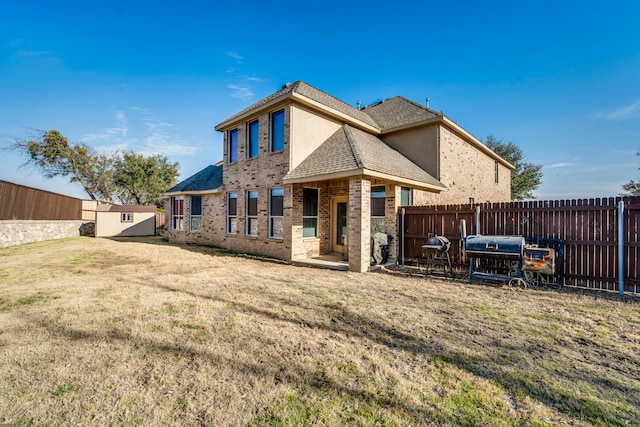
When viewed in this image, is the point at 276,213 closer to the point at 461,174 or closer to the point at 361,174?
the point at 361,174

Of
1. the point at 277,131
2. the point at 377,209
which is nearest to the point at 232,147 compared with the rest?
the point at 277,131

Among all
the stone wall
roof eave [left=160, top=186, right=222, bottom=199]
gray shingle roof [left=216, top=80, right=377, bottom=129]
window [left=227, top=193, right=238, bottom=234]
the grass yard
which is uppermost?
gray shingle roof [left=216, top=80, right=377, bottom=129]

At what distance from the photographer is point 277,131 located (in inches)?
424

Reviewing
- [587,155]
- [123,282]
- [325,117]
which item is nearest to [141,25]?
[325,117]

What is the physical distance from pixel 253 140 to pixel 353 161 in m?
5.50

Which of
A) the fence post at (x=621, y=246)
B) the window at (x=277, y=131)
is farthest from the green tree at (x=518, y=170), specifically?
the window at (x=277, y=131)

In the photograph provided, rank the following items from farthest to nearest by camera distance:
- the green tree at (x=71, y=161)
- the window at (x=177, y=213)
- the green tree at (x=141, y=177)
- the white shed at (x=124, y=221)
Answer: the green tree at (x=141, y=177) < the green tree at (x=71, y=161) < the white shed at (x=124, y=221) < the window at (x=177, y=213)

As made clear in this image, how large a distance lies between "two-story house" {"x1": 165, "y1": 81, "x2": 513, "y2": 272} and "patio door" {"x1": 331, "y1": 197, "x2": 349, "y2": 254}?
4cm

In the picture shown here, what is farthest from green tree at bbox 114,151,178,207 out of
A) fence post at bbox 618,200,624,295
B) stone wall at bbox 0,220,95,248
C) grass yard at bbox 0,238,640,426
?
fence post at bbox 618,200,624,295

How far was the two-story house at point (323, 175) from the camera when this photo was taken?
915cm

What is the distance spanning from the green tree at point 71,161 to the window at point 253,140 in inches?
1190

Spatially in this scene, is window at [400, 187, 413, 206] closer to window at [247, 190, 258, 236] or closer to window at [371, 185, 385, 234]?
window at [371, 185, 385, 234]

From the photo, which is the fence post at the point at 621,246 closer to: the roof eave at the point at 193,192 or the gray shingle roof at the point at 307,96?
the gray shingle roof at the point at 307,96

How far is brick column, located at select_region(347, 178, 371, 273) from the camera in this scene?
26.8ft
